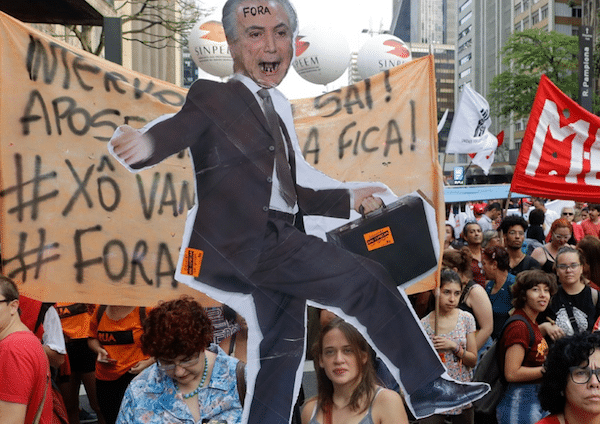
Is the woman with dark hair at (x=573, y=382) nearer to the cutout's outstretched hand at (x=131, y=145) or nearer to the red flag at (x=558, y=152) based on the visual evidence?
the cutout's outstretched hand at (x=131, y=145)


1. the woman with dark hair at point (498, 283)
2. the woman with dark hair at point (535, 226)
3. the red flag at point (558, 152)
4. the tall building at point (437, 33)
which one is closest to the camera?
the woman with dark hair at point (498, 283)

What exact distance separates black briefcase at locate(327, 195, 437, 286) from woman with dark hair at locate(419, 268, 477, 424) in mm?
816

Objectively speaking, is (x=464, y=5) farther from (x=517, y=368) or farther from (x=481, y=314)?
(x=517, y=368)

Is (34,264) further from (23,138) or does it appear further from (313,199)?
(313,199)

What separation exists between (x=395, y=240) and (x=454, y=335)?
1.32 m

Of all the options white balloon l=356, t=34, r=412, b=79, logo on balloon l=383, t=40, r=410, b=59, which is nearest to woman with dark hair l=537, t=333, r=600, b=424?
white balloon l=356, t=34, r=412, b=79

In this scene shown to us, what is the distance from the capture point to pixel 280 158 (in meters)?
3.15

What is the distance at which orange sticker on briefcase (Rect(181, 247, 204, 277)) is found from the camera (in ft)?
10.1

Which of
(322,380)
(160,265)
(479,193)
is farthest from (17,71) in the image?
(479,193)

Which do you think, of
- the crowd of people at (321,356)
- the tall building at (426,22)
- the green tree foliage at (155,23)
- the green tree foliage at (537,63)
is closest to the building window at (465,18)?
the tall building at (426,22)

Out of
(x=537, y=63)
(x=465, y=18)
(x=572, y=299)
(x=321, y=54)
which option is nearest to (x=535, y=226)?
(x=572, y=299)

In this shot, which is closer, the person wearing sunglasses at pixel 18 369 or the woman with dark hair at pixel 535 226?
the person wearing sunglasses at pixel 18 369

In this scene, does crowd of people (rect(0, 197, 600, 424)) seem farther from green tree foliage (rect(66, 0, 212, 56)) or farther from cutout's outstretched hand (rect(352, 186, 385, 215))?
green tree foliage (rect(66, 0, 212, 56))

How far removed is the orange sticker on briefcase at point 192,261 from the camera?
308 centimetres
